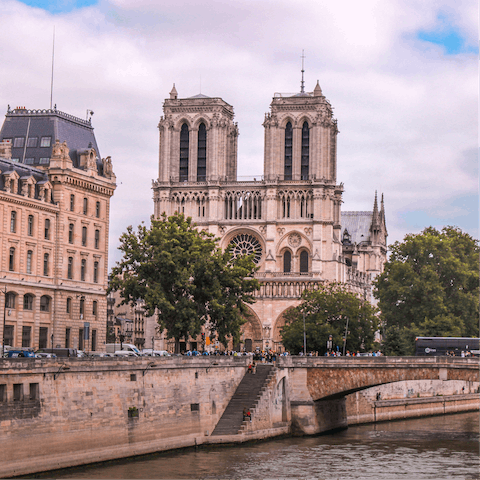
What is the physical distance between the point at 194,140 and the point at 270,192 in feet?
43.8

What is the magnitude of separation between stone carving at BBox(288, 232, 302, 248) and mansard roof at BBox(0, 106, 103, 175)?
60.8 metres

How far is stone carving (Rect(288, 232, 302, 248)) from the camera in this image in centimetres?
14025

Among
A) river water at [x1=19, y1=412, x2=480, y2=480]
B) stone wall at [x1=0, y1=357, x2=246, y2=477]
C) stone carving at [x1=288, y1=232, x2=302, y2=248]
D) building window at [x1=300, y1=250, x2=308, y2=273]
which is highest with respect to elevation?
stone carving at [x1=288, y1=232, x2=302, y2=248]

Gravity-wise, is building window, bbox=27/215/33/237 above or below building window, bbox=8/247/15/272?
above

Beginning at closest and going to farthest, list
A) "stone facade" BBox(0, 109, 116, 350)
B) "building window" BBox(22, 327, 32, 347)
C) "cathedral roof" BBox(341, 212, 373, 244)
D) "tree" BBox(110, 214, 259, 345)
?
"stone facade" BBox(0, 109, 116, 350) → "building window" BBox(22, 327, 32, 347) → "tree" BBox(110, 214, 259, 345) → "cathedral roof" BBox(341, 212, 373, 244)

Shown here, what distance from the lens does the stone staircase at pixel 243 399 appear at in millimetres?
60094

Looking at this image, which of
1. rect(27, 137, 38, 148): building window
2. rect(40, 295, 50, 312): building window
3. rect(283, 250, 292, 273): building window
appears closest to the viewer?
rect(40, 295, 50, 312): building window

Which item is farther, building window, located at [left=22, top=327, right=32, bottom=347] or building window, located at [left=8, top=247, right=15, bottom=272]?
building window, located at [left=22, top=327, right=32, bottom=347]

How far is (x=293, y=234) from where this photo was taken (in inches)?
5546

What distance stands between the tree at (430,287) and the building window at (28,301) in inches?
1528

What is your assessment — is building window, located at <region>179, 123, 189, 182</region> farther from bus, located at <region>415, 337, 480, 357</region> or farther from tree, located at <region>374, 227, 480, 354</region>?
bus, located at <region>415, 337, 480, 357</region>

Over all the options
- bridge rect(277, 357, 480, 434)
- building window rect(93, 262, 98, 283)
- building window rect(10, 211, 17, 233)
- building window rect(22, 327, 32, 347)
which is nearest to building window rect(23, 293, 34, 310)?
building window rect(22, 327, 32, 347)

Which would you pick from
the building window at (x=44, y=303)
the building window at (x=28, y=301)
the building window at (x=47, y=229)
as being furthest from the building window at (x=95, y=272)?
the building window at (x=28, y=301)

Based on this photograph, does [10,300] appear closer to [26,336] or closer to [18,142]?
[26,336]
